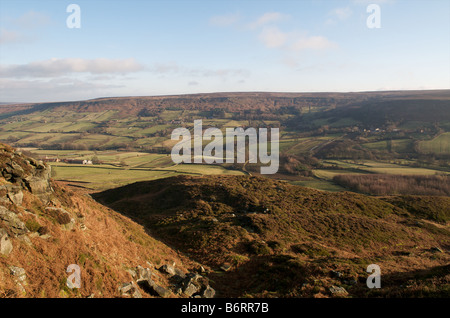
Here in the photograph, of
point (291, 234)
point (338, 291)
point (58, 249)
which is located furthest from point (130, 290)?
point (291, 234)

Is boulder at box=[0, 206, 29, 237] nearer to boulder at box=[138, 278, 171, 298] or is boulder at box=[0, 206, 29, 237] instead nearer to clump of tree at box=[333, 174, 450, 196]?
boulder at box=[138, 278, 171, 298]

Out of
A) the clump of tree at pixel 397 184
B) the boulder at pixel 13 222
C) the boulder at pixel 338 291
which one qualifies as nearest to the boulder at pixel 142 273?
the boulder at pixel 13 222

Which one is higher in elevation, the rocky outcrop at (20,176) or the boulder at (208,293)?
the rocky outcrop at (20,176)

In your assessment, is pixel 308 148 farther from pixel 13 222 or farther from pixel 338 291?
pixel 13 222

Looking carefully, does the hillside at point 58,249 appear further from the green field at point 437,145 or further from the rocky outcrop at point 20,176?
the green field at point 437,145

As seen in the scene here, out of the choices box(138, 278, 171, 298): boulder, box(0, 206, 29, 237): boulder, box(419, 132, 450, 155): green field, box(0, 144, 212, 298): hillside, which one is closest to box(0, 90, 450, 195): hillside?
box(419, 132, 450, 155): green field
